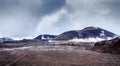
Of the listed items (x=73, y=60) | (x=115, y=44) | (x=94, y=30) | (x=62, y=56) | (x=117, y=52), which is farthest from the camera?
(x=94, y=30)

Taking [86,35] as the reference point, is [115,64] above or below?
below

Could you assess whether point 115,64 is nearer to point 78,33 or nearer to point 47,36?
point 78,33

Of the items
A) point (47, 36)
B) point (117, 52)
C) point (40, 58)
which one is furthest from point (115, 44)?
point (47, 36)

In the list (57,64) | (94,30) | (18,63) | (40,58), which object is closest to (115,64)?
(57,64)

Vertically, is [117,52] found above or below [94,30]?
below

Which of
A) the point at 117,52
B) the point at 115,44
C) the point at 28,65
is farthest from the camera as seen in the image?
the point at 115,44

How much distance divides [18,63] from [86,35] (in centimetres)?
8594

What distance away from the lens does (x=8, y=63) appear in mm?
16047

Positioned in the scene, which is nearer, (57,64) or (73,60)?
(57,64)

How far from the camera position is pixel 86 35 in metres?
100

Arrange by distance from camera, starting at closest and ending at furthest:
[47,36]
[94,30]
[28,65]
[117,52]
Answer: [28,65]
[117,52]
[94,30]
[47,36]

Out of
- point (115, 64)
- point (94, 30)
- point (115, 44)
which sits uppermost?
point (94, 30)

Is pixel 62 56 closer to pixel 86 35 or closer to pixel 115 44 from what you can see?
pixel 115 44

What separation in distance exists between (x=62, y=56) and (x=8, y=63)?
4946mm
